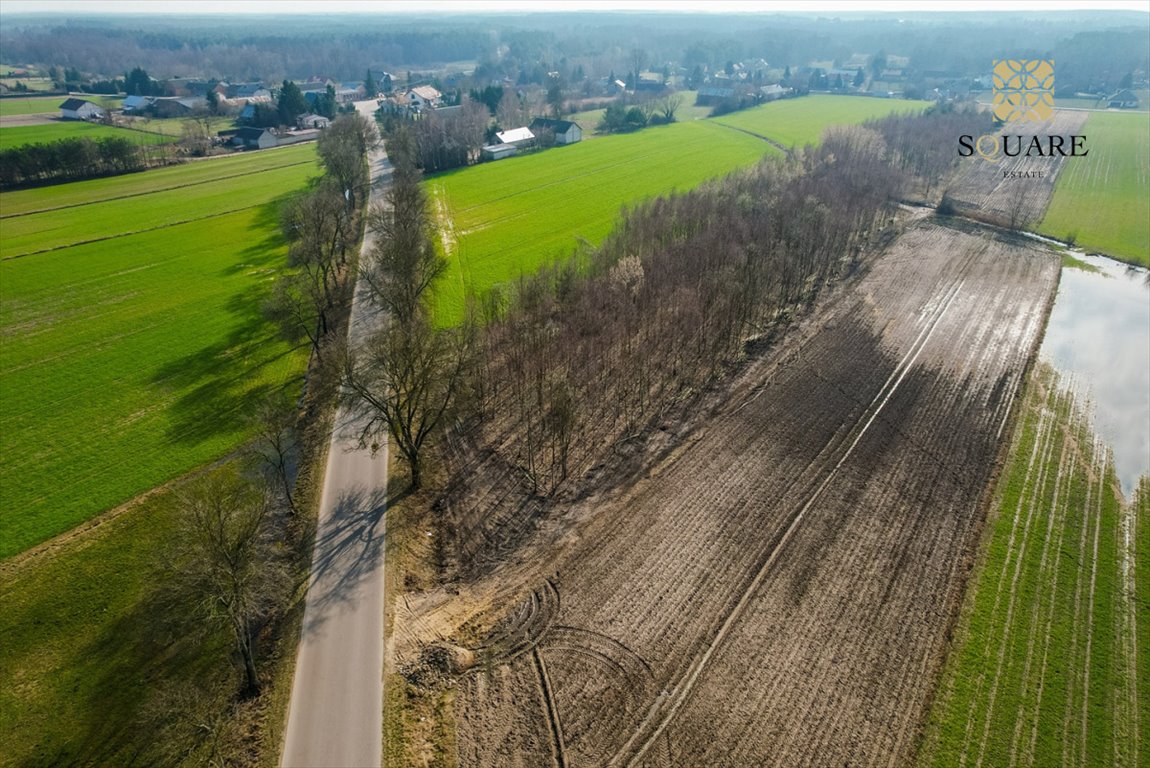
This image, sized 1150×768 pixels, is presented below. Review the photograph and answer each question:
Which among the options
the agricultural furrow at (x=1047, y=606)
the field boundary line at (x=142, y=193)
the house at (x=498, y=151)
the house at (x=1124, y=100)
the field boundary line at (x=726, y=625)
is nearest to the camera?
the field boundary line at (x=726, y=625)

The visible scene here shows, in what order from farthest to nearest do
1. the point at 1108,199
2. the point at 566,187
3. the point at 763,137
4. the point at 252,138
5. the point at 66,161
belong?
the point at 763,137
the point at 252,138
the point at 566,187
the point at 66,161
the point at 1108,199

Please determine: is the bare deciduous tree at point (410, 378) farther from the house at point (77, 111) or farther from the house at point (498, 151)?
the house at point (77, 111)

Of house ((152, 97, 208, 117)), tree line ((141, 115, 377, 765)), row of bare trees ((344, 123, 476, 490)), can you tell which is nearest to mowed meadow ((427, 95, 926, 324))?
row of bare trees ((344, 123, 476, 490))

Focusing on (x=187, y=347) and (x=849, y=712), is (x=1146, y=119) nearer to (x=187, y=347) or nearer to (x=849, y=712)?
(x=849, y=712)

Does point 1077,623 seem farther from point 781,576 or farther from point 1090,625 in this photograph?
point 781,576

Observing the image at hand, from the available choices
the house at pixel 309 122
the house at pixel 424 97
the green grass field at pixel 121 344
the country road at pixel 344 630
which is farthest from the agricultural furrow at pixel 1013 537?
the house at pixel 424 97

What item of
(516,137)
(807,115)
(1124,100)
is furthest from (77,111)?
(1124,100)
